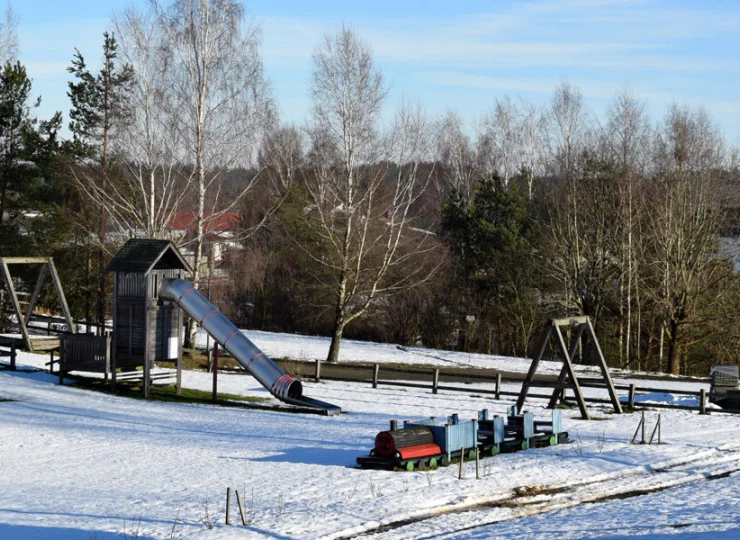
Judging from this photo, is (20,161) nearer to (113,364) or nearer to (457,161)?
(113,364)

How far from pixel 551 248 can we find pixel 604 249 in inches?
123

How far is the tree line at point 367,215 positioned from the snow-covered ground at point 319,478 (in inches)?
519

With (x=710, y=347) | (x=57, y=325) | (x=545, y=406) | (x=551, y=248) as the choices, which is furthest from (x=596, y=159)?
(x=57, y=325)

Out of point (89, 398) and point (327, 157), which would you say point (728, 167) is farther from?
point (89, 398)

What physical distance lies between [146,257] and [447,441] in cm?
1290

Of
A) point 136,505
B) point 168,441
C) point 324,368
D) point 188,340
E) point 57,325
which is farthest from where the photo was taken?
point 57,325

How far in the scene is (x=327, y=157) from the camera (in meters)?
40.1

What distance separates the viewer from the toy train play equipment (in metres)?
18.3

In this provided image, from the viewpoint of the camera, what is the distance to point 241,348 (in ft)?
88.1

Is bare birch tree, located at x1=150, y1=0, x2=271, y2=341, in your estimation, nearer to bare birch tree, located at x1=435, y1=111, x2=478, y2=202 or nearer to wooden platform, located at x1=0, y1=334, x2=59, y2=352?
wooden platform, located at x1=0, y1=334, x2=59, y2=352

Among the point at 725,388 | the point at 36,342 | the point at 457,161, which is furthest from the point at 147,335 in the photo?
the point at 457,161

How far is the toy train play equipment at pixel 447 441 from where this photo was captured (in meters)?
18.3

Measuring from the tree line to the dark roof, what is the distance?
6567 millimetres

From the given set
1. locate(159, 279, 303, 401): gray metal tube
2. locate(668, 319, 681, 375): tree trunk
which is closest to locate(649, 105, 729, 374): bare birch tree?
locate(668, 319, 681, 375): tree trunk
